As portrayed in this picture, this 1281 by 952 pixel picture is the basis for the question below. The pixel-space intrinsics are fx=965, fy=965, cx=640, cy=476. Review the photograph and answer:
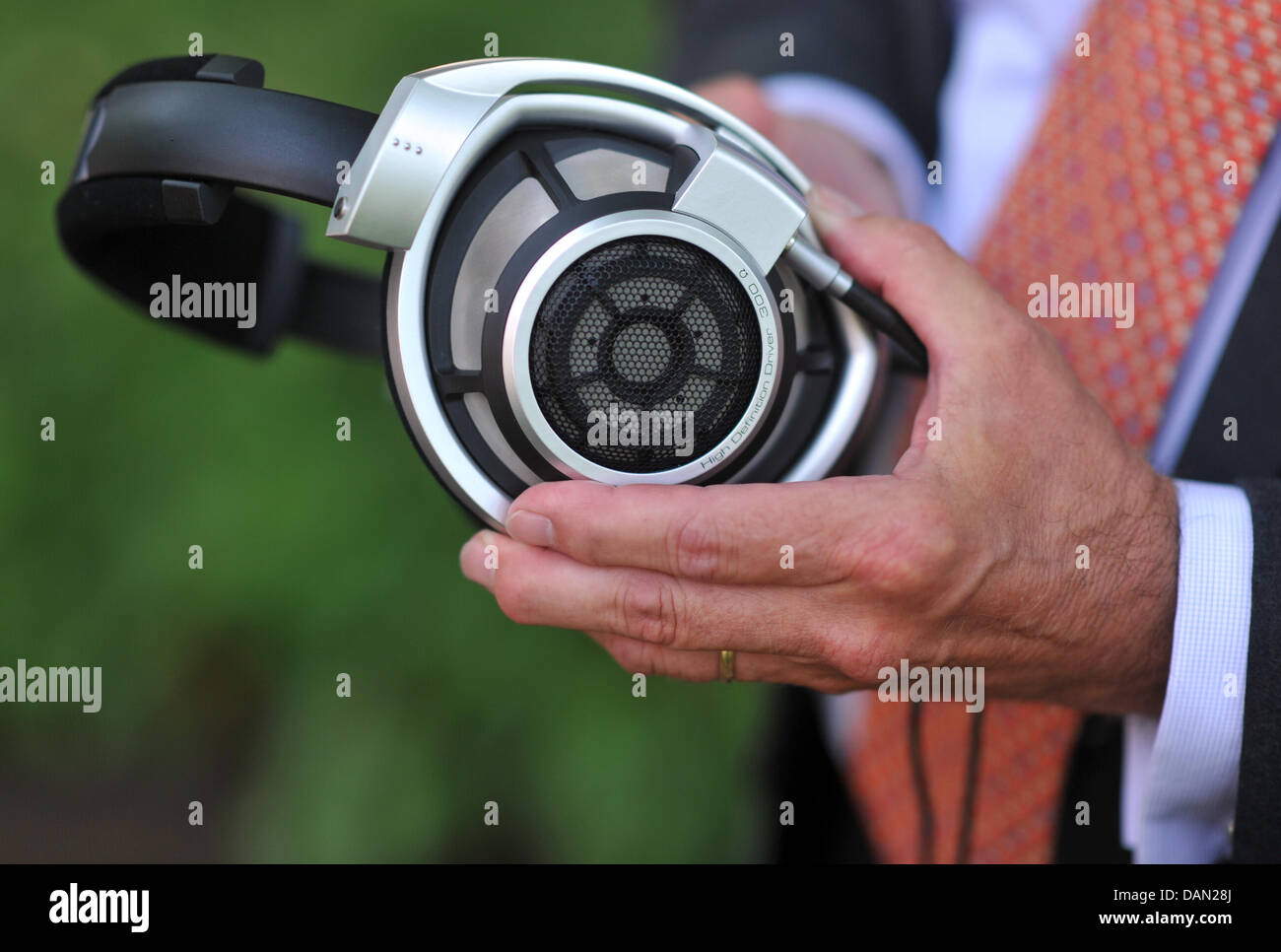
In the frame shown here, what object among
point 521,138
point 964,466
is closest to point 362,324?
point 521,138

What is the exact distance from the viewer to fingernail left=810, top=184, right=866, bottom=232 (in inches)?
28.1

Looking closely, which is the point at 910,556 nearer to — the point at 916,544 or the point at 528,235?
the point at 916,544

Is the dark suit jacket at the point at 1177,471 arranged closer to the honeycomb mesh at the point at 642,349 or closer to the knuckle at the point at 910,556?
the knuckle at the point at 910,556

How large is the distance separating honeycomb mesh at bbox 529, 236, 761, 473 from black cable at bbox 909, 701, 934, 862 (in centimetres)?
44

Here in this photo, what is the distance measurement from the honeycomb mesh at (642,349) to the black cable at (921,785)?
17.1 inches

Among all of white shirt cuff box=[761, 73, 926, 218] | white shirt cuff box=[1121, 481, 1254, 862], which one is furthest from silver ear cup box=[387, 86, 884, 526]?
white shirt cuff box=[761, 73, 926, 218]

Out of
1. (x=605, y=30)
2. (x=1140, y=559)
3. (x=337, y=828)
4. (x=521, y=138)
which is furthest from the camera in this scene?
(x=605, y=30)

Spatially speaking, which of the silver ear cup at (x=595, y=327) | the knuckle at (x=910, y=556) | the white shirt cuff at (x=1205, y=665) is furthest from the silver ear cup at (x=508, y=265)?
the white shirt cuff at (x=1205, y=665)

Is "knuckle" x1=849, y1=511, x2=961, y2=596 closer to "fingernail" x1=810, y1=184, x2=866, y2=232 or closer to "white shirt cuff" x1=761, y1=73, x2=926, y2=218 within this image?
"fingernail" x1=810, y1=184, x2=866, y2=232

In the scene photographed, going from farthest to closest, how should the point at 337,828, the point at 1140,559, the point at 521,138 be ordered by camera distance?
the point at 337,828 < the point at 1140,559 < the point at 521,138

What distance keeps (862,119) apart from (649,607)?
73 centimetres
